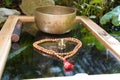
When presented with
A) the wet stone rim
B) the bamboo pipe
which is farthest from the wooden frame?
the wet stone rim

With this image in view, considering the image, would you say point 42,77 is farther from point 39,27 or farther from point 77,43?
point 39,27

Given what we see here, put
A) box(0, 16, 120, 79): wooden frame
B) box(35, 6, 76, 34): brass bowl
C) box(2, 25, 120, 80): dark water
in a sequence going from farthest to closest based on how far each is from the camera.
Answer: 1. box(35, 6, 76, 34): brass bowl
2. box(0, 16, 120, 79): wooden frame
3. box(2, 25, 120, 80): dark water

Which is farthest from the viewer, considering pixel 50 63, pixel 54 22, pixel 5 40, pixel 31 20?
pixel 31 20

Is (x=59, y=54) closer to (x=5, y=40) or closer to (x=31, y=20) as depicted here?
(x=5, y=40)

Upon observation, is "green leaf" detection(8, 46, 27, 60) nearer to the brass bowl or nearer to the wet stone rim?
the wet stone rim

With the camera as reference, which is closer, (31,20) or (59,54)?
(59,54)

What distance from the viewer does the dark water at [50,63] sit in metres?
0.83

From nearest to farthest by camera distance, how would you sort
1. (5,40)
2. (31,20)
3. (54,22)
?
(5,40)
(54,22)
(31,20)

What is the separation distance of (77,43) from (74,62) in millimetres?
198

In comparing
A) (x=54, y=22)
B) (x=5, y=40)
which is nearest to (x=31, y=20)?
(x=54, y=22)

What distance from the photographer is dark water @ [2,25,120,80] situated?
2.71ft

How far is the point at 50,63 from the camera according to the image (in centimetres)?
90

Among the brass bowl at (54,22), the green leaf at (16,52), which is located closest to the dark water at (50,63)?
the green leaf at (16,52)

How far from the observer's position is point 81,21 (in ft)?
4.70
